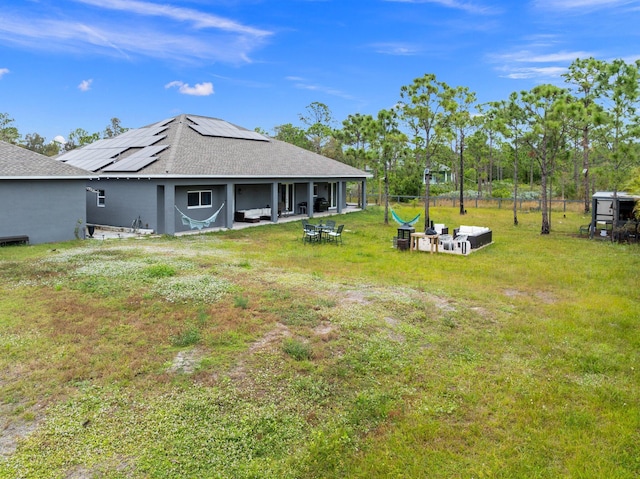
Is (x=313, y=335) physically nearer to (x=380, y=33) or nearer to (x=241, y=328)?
(x=241, y=328)

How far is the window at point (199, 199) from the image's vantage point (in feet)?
61.1

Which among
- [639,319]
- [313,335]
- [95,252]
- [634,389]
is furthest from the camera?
[95,252]

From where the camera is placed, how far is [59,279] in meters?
9.53

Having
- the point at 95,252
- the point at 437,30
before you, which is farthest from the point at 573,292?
the point at 437,30

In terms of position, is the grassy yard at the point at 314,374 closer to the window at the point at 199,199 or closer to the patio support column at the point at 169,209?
the patio support column at the point at 169,209

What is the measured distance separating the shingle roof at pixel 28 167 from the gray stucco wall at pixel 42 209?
A: 0.98ft

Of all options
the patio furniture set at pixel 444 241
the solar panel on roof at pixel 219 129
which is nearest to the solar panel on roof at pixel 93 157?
the solar panel on roof at pixel 219 129

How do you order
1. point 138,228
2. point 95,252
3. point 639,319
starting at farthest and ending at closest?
1. point 138,228
2. point 95,252
3. point 639,319

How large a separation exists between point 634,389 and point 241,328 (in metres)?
5.05

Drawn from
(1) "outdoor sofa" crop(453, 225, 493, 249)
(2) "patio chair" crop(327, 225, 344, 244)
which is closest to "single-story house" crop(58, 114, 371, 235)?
(2) "patio chair" crop(327, 225, 344, 244)

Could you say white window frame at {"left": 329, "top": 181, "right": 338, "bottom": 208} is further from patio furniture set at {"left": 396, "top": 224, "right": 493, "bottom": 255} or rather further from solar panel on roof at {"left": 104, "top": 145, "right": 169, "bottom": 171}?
patio furniture set at {"left": 396, "top": 224, "right": 493, "bottom": 255}

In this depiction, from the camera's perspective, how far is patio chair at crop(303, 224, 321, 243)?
15.5 m

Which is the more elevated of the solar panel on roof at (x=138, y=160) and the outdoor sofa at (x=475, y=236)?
the solar panel on roof at (x=138, y=160)

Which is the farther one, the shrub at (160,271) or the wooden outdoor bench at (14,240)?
the wooden outdoor bench at (14,240)
